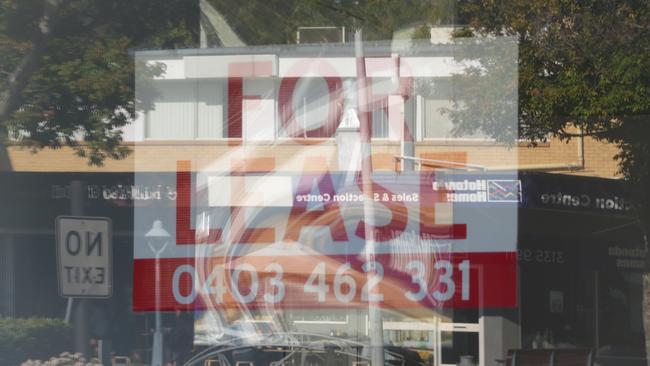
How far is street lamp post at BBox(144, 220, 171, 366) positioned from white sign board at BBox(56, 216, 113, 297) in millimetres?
228

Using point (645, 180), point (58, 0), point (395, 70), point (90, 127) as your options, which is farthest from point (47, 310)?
point (645, 180)

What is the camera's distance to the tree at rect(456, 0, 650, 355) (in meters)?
4.43

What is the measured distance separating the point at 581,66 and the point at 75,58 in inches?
103

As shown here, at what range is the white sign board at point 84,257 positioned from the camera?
4605 mm

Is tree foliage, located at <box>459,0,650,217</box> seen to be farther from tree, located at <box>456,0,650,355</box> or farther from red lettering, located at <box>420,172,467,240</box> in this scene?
red lettering, located at <box>420,172,467,240</box>

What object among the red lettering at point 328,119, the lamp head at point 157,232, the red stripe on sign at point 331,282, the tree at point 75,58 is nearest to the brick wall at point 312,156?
the red lettering at point 328,119

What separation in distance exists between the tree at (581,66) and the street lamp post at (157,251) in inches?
62.5

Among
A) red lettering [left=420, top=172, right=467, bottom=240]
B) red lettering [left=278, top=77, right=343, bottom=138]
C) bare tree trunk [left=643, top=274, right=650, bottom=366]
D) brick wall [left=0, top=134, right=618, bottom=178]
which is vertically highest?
red lettering [left=278, top=77, right=343, bottom=138]

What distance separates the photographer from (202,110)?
458 centimetres

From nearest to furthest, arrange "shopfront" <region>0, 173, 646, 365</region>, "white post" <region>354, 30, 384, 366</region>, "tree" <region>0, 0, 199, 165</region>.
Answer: "shopfront" <region>0, 173, 646, 365</region>
"white post" <region>354, 30, 384, 366</region>
"tree" <region>0, 0, 199, 165</region>

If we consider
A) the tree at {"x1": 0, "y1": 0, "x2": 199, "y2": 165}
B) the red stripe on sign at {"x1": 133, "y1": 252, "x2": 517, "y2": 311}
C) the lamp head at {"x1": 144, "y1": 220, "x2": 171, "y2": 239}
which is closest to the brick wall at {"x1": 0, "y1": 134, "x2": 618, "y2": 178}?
the tree at {"x1": 0, "y1": 0, "x2": 199, "y2": 165}

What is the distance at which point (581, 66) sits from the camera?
14.8 feet

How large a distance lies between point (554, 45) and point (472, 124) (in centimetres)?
57

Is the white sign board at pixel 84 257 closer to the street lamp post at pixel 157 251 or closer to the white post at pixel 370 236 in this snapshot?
the street lamp post at pixel 157 251
